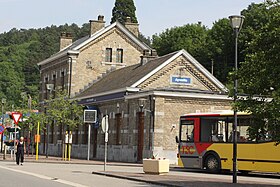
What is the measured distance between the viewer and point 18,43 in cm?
13450

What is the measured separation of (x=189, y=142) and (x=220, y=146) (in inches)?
94.2

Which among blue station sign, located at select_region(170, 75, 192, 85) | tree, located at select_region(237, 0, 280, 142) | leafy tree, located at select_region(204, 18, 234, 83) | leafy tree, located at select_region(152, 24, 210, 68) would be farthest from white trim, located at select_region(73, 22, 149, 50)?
tree, located at select_region(237, 0, 280, 142)

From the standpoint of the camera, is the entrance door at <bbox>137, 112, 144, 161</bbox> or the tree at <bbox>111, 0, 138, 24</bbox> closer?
the entrance door at <bbox>137, 112, 144, 161</bbox>

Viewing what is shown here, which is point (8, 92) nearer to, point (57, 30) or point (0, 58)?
point (0, 58)

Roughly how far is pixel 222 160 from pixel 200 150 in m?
1.61

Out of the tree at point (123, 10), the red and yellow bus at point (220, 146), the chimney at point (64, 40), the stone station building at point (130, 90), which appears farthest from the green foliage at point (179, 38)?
the red and yellow bus at point (220, 146)

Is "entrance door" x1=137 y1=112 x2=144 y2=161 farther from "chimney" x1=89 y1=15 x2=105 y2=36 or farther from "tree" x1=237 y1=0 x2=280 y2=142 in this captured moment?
"tree" x1=237 y1=0 x2=280 y2=142

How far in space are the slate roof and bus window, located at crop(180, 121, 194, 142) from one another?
11286mm

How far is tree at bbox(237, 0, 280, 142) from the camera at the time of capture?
699 inches

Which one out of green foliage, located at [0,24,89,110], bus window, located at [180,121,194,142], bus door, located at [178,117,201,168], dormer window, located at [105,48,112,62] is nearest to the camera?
bus door, located at [178,117,201,168]

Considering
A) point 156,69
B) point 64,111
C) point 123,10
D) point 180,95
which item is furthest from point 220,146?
point 123,10

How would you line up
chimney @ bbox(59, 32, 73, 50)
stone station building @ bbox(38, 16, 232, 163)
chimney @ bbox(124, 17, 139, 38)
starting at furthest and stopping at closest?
1. chimney @ bbox(59, 32, 73, 50)
2. chimney @ bbox(124, 17, 139, 38)
3. stone station building @ bbox(38, 16, 232, 163)

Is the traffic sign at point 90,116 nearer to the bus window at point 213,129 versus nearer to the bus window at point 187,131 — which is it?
the bus window at point 187,131

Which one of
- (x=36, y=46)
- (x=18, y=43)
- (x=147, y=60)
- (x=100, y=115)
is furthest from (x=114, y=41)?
(x=18, y=43)
